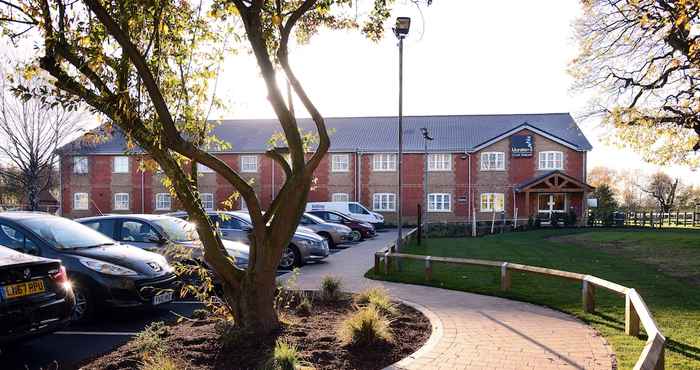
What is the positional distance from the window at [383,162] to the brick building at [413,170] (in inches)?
2.9

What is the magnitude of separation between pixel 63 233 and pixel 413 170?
111 ft

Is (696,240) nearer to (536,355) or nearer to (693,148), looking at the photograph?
(693,148)

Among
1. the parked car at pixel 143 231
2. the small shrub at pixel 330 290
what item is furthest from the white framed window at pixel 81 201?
the small shrub at pixel 330 290

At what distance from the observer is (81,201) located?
144 feet

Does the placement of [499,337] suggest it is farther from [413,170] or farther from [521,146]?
[413,170]

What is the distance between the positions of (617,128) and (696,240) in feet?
21.2

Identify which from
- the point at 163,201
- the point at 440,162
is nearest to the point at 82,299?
the point at 440,162

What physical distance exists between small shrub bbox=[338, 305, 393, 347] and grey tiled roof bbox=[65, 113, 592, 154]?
35073 mm

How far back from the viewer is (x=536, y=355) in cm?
565

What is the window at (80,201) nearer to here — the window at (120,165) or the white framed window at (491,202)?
the window at (120,165)

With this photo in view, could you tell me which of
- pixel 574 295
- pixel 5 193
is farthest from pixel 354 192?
pixel 5 193

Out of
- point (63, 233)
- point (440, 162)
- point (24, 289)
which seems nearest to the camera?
point (24, 289)

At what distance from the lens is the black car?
7426 mm

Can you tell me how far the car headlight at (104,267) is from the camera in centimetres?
750
